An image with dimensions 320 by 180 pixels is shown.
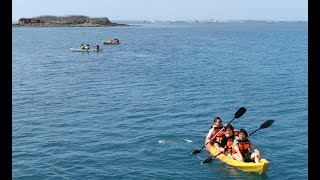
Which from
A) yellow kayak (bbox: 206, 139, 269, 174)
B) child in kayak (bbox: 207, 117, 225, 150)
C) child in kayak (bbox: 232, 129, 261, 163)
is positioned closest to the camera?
yellow kayak (bbox: 206, 139, 269, 174)

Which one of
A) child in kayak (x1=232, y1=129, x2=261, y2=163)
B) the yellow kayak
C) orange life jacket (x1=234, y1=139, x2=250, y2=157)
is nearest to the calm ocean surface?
the yellow kayak

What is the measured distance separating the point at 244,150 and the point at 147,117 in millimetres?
10827

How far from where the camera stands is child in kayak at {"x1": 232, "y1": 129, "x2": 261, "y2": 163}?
690 inches

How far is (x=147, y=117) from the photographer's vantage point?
91.6 ft

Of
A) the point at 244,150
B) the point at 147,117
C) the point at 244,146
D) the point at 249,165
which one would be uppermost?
the point at 147,117

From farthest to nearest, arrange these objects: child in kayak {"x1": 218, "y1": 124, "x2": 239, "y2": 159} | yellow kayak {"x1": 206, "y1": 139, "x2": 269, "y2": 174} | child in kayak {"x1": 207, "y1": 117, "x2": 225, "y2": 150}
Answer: child in kayak {"x1": 207, "y1": 117, "x2": 225, "y2": 150}, child in kayak {"x1": 218, "y1": 124, "x2": 239, "y2": 159}, yellow kayak {"x1": 206, "y1": 139, "x2": 269, "y2": 174}

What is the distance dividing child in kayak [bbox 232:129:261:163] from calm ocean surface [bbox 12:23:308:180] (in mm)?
609

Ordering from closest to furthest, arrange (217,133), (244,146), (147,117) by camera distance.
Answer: (244,146) → (217,133) → (147,117)

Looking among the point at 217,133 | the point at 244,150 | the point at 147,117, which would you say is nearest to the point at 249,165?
the point at 244,150

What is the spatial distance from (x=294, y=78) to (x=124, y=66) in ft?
67.1

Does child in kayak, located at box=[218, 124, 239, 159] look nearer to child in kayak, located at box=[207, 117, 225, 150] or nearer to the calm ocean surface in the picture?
the calm ocean surface

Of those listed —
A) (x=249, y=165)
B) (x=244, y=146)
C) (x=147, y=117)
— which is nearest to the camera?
(x=249, y=165)

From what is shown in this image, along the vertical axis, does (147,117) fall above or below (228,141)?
above

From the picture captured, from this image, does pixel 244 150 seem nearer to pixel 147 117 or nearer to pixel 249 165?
pixel 249 165
